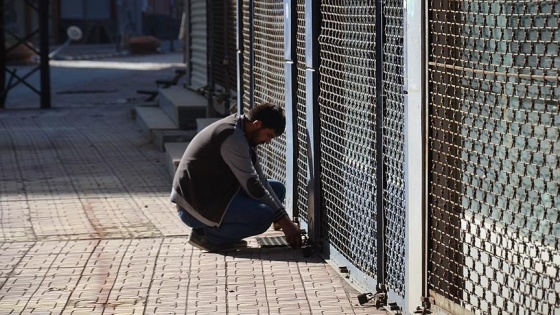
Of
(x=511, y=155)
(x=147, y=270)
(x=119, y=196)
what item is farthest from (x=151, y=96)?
(x=511, y=155)

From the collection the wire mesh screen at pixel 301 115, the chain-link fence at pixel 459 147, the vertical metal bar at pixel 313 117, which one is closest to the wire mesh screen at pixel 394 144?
the chain-link fence at pixel 459 147

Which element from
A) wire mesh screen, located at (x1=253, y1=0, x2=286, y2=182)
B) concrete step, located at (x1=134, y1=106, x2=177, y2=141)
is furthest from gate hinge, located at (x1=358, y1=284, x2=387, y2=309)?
concrete step, located at (x1=134, y1=106, x2=177, y2=141)

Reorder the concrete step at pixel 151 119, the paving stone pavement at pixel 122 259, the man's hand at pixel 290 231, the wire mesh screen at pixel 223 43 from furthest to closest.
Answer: the concrete step at pixel 151 119
the wire mesh screen at pixel 223 43
the man's hand at pixel 290 231
the paving stone pavement at pixel 122 259

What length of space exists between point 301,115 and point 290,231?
95 cm

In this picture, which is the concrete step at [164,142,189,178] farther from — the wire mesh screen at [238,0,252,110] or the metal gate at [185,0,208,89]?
the metal gate at [185,0,208,89]

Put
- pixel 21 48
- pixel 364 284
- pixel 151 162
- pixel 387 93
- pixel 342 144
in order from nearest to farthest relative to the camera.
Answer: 1. pixel 387 93
2. pixel 364 284
3. pixel 342 144
4. pixel 151 162
5. pixel 21 48

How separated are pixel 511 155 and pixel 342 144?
2.48m

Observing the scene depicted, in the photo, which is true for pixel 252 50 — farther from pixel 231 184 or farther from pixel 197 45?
pixel 197 45

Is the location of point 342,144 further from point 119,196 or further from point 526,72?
point 119,196

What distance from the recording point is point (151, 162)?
14.5 metres

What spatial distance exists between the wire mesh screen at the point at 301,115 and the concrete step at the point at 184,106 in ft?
23.8

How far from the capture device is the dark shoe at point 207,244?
8633 millimetres

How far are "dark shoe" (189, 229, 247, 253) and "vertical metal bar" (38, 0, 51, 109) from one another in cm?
1412

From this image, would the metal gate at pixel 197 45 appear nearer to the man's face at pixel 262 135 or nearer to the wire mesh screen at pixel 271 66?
the wire mesh screen at pixel 271 66
